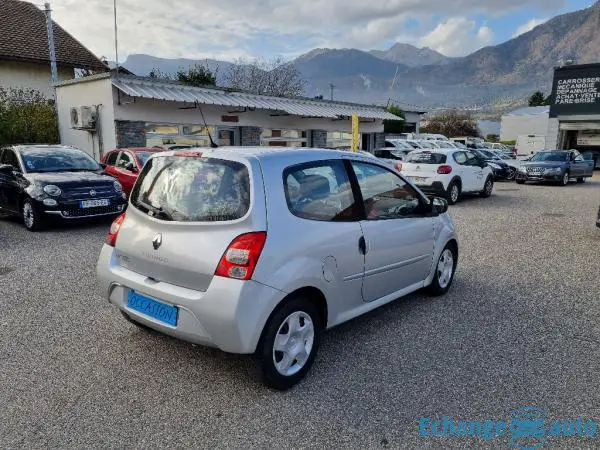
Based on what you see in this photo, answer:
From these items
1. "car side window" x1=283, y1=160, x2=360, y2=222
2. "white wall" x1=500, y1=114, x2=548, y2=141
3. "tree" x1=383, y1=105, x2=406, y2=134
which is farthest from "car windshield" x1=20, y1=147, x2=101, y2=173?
"white wall" x1=500, y1=114, x2=548, y2=141

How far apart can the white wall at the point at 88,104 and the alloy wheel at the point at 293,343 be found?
570 inches

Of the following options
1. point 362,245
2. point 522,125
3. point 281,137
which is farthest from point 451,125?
point 362,245

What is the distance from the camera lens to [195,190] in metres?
3.29

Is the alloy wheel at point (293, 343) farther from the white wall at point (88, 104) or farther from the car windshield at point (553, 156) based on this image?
the car windshield at point (553, 156)

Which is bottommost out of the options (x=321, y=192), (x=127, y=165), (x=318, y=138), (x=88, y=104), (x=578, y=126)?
(x=127, y=165)

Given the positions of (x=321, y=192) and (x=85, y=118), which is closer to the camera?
(x=321, y=192)

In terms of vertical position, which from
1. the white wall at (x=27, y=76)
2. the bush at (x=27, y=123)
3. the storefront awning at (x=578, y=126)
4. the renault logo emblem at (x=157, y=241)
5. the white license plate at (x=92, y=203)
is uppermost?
the white wall at (x=27, y=76)

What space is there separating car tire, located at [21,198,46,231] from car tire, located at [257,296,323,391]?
6867mm

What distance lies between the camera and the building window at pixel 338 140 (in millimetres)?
25812

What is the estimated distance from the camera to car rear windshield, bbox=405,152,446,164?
1295 centimetres

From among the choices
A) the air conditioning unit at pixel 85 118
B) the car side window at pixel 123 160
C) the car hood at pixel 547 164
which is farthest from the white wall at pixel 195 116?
the car hood at pixel 547 164

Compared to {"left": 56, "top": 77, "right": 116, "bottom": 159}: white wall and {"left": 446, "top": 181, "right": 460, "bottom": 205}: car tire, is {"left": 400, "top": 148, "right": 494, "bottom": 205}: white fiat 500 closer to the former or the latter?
{"left": 446, "top": 181, "right": 460, "bottom": 205}: car tire

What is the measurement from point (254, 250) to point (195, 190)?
2.39ft

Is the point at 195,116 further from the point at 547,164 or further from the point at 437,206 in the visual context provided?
the point at 437,206
